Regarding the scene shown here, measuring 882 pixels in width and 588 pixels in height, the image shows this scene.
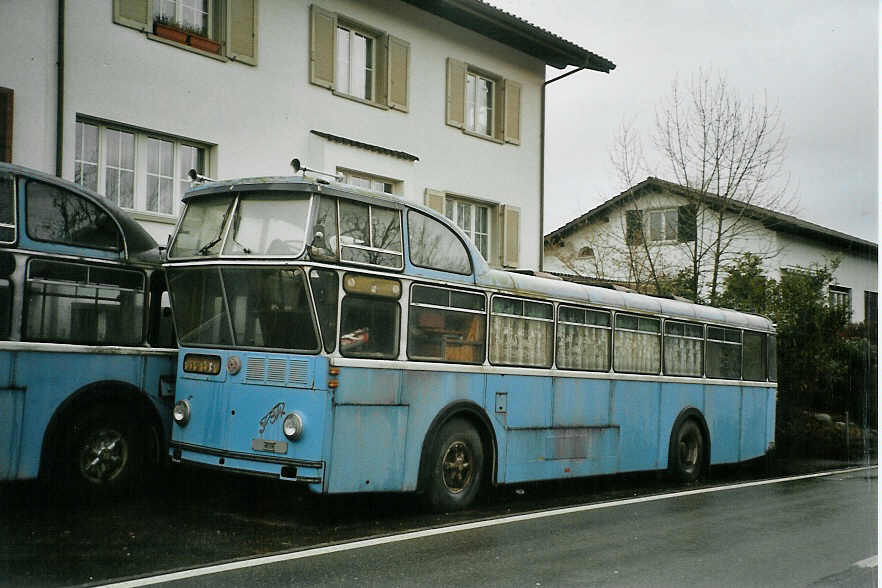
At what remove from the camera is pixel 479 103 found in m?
17.2

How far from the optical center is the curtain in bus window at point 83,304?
816cm

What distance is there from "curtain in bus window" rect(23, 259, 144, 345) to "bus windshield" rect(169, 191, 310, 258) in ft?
2.10

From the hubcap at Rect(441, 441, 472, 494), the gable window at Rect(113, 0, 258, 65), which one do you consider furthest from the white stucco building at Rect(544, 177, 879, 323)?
the gable window at Rect(113, 0, 258, 65)

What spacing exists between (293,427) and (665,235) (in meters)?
14.8

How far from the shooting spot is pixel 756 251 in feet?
67.0

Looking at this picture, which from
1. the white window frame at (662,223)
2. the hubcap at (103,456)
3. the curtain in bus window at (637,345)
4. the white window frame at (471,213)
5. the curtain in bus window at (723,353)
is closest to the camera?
the hubcap at (103,456)

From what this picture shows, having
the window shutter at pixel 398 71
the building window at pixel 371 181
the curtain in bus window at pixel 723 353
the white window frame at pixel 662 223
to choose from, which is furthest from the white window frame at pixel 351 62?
the white window frame at pixel 662 223

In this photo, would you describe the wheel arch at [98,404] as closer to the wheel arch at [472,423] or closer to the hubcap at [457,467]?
the wheel arch at [472,423]

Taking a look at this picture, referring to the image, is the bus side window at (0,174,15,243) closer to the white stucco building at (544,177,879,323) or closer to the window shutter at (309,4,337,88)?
the window shutter at (309,4,337,88)

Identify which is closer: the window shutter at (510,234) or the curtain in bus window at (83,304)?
the curtain in bus window at (83,304)

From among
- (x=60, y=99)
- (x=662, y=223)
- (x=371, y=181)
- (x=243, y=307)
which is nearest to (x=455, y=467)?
(x=243, y=307)

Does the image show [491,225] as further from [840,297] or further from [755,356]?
[840,297]

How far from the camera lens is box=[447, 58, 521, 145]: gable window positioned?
16.5 m

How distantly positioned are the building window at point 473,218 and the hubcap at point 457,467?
6.87m
